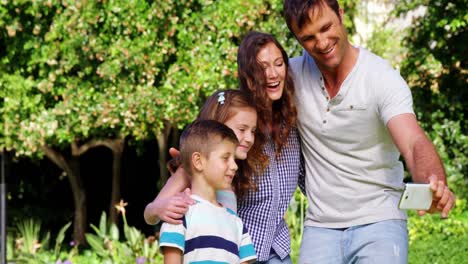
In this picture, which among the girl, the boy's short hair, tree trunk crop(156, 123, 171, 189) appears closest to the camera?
the boy's short hair

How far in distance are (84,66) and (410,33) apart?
3694mm

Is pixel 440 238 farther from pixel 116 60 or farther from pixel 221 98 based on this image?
pixel 221 98

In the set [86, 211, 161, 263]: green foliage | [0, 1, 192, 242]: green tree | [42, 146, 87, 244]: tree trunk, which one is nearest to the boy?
[86, 211, 161, 263]: green foliage

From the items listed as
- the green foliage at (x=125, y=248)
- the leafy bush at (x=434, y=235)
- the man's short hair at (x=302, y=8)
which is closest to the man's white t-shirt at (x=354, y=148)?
the man's short hair at (x=302, y=8)

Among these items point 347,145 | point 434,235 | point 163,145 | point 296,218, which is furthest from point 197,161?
point 163,145

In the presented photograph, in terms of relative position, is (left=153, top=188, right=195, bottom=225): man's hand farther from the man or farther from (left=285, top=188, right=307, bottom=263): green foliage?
(left=285, top=188, right=307, bottom=263): green foliage

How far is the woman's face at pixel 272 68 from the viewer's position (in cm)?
358

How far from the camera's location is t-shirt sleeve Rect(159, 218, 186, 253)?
10.6 feet

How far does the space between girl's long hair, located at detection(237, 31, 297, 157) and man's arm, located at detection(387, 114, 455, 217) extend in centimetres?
44

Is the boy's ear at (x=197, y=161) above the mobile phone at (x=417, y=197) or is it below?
above

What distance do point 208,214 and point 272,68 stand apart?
0.63m

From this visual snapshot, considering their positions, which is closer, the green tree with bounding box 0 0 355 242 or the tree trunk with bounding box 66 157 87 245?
the green tree with bounding box 0 0 355 242

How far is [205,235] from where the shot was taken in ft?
10.8

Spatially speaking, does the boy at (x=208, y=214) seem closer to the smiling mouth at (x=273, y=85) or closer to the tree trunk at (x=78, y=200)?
the smiling mouth at (x=273, y=85)
